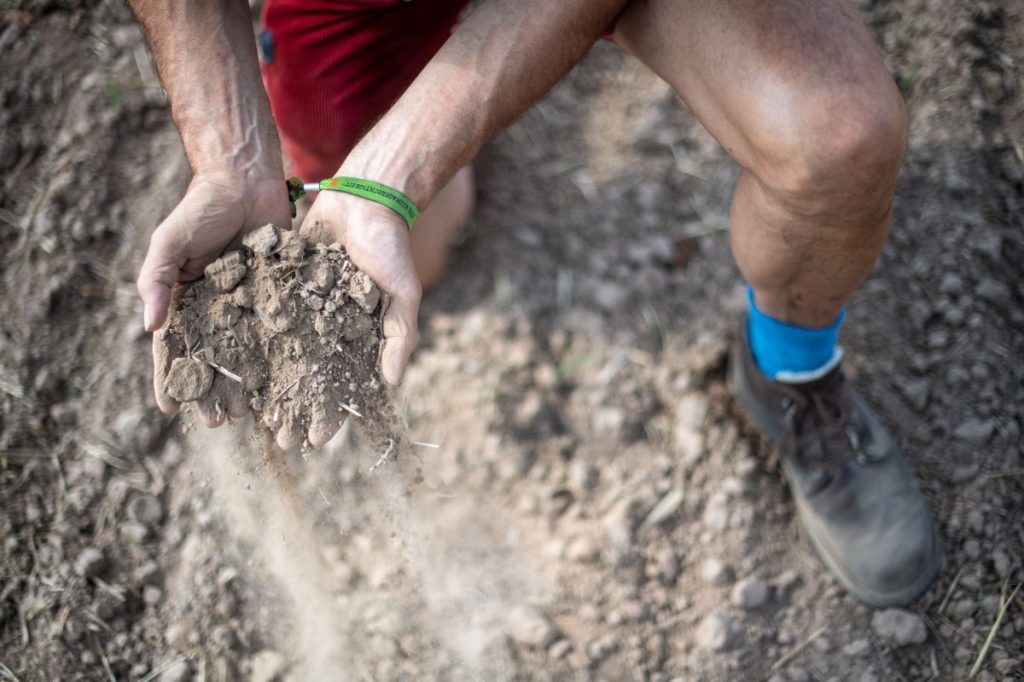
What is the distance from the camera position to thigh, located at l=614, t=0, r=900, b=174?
3.75ft

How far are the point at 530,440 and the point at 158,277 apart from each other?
90cm

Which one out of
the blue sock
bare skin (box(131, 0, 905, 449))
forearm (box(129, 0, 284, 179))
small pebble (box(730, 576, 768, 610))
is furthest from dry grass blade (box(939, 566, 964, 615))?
forearm (box(129, 0, 284, 179))

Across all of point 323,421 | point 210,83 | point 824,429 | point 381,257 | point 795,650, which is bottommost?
point 795,650

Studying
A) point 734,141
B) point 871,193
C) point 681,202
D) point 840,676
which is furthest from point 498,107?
point 840,676

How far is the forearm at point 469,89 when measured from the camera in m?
1.27

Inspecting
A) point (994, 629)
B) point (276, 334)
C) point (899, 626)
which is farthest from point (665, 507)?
point (276, 334)

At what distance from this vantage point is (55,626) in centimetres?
146

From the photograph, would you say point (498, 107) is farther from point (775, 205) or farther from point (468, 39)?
point (775, 205)

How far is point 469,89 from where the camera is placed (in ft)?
4.19

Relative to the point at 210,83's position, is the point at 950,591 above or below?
below

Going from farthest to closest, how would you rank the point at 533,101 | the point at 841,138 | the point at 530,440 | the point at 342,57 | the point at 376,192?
1. the point at 530,440
2. the point at 342,57
3. the point at 533,101
4. the point at 376,192
5. the point at 841,138

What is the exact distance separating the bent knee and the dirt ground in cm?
73

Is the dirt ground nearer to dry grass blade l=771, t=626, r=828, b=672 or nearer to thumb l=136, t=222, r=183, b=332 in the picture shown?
dry grass blade l=771, t=626, r=828, b=672

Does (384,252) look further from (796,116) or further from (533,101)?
(796,116)
